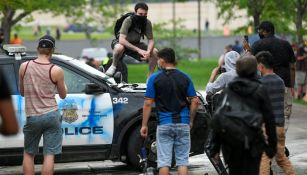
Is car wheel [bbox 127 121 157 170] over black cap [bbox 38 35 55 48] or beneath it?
beneath

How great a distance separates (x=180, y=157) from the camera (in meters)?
9.66

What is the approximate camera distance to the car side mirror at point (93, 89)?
11711mm

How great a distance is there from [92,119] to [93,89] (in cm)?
39

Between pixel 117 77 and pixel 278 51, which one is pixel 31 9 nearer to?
pixel 117 77

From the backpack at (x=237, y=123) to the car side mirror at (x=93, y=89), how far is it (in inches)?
156

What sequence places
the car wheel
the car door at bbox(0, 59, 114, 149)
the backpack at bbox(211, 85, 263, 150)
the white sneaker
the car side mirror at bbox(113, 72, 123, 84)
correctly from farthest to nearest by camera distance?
the white sneaker < the car side mirror at bbox(113, 72, 123, 84) < the car wheel < the car door at bbox(0, 59, 114, 149) < the backpack at bbox(211, 85, 263, 150)

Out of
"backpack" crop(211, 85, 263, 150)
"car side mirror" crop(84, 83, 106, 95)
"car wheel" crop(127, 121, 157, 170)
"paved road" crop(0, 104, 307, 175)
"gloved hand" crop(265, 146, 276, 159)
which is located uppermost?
Result: "backpack" crop(211, 85, 263, 150)

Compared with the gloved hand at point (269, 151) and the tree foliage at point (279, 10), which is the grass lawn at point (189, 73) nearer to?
the tree foliage at point (279, 10)

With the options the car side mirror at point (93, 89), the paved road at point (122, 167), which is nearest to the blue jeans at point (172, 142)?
the car side mirror at point (93, 89)

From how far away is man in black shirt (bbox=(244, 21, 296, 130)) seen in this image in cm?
1237

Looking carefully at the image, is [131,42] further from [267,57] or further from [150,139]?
[267,57]

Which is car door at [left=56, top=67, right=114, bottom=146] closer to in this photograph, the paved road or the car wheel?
the car wheel

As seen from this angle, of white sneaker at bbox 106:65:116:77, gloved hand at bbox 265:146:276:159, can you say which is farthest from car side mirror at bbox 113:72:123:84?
gloved hand at bbox 265:146:276:159

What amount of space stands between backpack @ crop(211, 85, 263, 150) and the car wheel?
3880 mm
